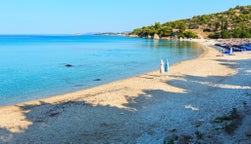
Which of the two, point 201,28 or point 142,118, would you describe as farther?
point 201,28

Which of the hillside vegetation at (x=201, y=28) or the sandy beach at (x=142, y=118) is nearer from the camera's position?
the sandy beach at (x=142, y=118)

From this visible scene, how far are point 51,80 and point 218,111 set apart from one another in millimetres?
17050

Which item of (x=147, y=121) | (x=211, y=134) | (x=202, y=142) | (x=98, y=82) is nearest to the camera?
(x=202, y=142)

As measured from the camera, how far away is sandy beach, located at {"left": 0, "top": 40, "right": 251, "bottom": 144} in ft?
29.3

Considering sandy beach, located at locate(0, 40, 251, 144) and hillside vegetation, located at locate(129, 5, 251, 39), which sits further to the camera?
hillside vegetation, located at locate(129, 5, 251, 39)

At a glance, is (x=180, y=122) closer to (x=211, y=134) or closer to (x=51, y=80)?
(x=211, y=134)

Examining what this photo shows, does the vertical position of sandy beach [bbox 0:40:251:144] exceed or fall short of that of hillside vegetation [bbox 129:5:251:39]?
it falls short

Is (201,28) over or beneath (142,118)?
over

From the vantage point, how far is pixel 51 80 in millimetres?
25250

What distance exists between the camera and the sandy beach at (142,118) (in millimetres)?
8938

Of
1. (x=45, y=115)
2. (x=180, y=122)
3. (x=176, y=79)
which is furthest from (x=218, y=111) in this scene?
(x=176, y=79)

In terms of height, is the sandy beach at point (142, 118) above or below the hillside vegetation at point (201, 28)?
below

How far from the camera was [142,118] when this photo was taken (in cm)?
1150

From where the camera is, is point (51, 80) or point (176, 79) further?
point (51, 80)
